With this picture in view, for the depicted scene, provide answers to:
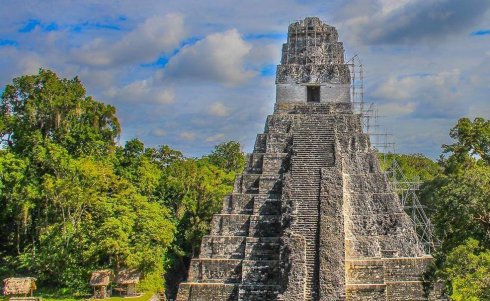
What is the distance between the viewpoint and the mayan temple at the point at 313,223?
17609 mm

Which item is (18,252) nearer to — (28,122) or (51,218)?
(51,218)

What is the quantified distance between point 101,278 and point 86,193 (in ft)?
14.4

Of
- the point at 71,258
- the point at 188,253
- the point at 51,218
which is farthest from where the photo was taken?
the point at 188,253

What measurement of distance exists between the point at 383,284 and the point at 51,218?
55.5 ft

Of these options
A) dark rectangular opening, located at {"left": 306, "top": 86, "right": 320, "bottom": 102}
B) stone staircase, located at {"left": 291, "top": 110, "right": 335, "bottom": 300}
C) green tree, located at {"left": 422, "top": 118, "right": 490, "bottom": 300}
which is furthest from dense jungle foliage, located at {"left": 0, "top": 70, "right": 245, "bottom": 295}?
green tree, located at {"left": 422, "top": 118, "right": 490, "bottom": 300}

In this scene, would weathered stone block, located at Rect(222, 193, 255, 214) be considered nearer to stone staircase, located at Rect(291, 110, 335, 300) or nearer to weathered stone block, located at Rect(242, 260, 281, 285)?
stone staircase, located at Rect(291, 110, 335, 300)

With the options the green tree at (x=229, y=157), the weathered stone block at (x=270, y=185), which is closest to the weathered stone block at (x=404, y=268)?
the weathered stone block at (x=270, y=185)

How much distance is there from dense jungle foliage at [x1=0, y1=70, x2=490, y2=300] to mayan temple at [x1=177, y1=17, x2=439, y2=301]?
13.4 feet

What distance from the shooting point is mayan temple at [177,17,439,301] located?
17.6m

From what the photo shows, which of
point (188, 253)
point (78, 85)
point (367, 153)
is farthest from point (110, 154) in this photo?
point (367, 153)

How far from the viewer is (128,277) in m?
24.3

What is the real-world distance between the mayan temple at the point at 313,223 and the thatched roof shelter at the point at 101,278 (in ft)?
18.1

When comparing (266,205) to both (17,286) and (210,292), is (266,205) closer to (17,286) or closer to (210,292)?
(210,292)

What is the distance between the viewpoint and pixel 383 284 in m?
17.5
